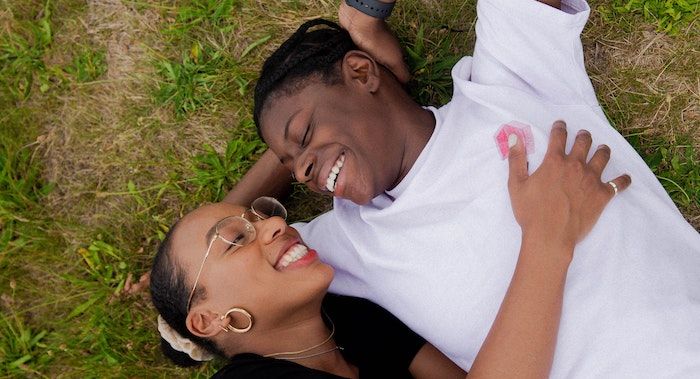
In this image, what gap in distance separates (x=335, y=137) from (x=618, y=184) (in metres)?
1.12

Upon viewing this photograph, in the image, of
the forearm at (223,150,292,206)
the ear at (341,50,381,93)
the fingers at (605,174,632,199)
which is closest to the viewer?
the fingers at (605,174,632,199)

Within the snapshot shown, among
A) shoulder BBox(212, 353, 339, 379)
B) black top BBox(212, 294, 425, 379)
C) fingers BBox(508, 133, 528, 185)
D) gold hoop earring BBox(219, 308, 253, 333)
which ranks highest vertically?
fingers BBox(508, 133, 528, 185)

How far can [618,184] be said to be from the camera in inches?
94.0

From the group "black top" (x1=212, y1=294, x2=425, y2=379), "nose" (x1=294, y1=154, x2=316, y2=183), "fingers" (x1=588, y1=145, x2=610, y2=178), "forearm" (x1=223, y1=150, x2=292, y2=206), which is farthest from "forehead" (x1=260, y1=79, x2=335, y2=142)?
"fingers" (x1=588, y1=145, x2=610, y2=178)

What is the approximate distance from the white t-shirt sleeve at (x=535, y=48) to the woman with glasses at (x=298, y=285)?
0.29 m

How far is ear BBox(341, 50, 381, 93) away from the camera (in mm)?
2574

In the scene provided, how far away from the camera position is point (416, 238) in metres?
2.59

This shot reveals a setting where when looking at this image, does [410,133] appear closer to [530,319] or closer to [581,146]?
[581,146]

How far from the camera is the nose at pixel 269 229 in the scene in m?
2.47

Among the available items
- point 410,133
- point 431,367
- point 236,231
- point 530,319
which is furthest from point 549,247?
point 236,231

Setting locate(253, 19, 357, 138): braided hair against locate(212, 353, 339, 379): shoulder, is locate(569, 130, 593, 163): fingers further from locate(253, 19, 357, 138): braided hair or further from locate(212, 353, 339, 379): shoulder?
locate(212, 353, 339, 379): shoulder

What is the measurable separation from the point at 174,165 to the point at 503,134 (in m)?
1.99

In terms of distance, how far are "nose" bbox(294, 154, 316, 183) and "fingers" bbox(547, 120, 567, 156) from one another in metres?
0.94

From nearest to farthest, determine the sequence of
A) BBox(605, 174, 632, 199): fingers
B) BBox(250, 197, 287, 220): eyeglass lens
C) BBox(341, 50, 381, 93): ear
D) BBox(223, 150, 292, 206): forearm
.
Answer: BBox(605, 174, 632, 199): fingers, BBox(341, 50, 381, 93): ear, BBox(250, 197, 287, 220): eyeglass lens, BBox(223, 150, 292, 206): forearm
